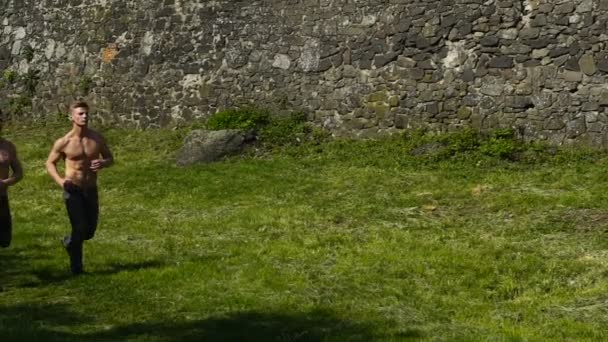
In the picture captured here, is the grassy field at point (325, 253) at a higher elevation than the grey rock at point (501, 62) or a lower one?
lower

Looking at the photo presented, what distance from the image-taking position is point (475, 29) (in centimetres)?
1430

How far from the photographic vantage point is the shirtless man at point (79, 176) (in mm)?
8758

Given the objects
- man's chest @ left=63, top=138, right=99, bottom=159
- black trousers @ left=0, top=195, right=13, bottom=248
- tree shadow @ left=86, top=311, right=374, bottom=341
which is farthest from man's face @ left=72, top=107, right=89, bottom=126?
tree shadow @ left=86, top=311, right=374, bottom=341

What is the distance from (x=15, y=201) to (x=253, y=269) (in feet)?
19.1

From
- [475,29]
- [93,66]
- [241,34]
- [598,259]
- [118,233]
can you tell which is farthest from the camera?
[93,66]

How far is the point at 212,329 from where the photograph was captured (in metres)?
7.00

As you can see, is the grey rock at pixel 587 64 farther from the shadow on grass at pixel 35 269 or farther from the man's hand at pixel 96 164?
the man's hand at pixel 96 164

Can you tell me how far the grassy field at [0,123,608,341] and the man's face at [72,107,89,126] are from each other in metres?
1.43

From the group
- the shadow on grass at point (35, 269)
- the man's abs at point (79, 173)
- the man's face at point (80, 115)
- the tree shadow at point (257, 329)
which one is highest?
the man's face at point (80, 115)

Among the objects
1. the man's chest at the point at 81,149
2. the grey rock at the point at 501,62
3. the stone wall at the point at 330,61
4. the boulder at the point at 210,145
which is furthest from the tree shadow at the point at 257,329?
the boulder at the point at 210,145

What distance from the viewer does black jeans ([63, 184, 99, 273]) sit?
876 cm

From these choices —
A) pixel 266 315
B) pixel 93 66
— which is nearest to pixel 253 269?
pixel 266 315

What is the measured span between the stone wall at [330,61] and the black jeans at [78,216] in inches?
278

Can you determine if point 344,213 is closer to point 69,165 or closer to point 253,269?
point 253,269
